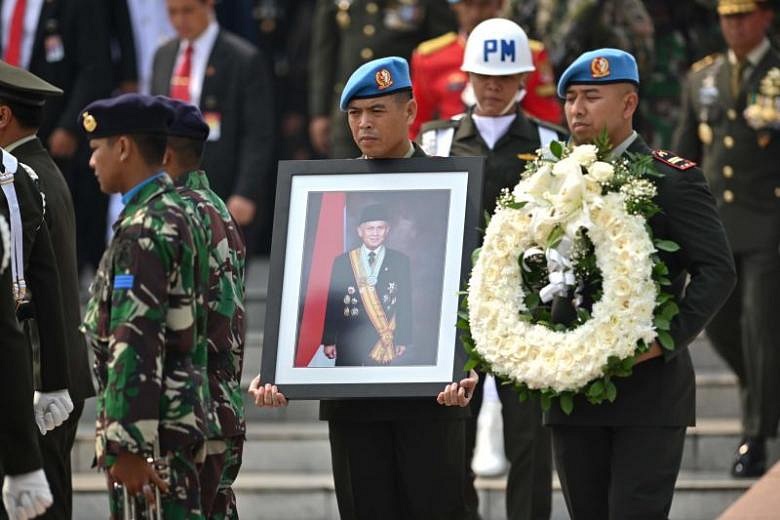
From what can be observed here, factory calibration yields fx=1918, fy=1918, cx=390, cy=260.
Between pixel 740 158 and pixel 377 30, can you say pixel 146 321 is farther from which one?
pixel 377 30

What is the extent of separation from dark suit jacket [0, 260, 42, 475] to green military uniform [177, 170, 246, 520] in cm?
65

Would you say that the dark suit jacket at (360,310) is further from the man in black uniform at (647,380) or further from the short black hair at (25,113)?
the short black hair at (25,113)

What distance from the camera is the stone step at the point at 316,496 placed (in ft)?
30.0

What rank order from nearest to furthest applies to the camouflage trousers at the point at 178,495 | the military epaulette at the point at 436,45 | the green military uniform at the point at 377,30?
1. the camouflage trousers at the point at 178,495
2. the military epaulette at the point at 436,45
3. the green military uniform at the point at 377,30

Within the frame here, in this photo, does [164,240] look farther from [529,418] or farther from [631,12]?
[631,12]

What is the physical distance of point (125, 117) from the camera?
6191 millimetres

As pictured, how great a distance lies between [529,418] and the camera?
322 inches

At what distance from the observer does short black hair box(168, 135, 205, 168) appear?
261 inches

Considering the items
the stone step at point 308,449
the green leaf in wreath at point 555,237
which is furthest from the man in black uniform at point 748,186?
the green leaf in wreath at point 555,237

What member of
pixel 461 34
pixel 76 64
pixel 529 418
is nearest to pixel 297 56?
pixel 76 64

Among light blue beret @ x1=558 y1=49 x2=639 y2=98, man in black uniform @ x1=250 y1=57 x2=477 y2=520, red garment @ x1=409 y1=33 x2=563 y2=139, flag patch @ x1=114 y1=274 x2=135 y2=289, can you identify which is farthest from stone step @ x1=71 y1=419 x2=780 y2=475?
flag patch @ x1=114 y1=274 x2=135 y2=289

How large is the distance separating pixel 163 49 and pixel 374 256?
4379mm

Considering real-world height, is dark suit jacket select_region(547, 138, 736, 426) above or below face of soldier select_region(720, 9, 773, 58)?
below

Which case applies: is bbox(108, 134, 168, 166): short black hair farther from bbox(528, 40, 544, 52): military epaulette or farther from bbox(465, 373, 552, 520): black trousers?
bbox(528, 40, 544, 52): military epaulette
